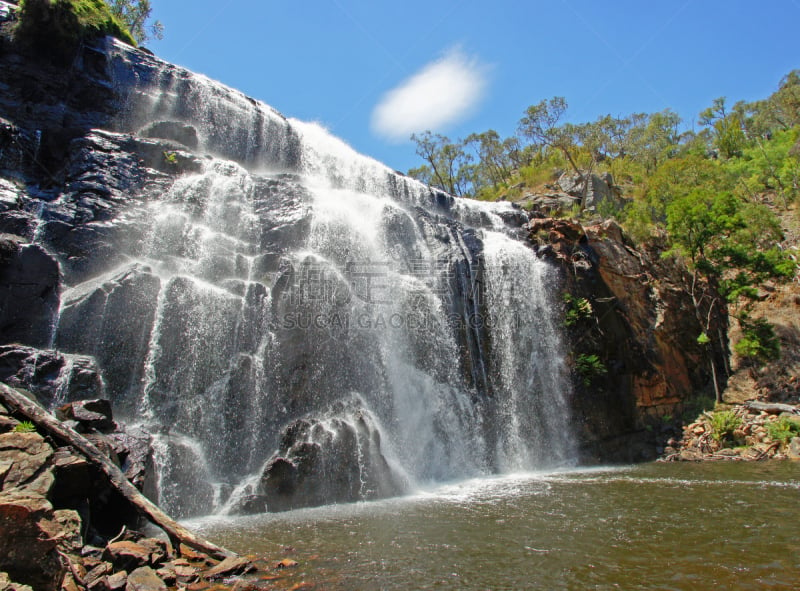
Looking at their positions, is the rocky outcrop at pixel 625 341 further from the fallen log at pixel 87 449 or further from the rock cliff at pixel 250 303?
the fallen log at pixel 87 449

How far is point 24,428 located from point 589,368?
17.5 metres

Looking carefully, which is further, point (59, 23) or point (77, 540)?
point (59, 23)

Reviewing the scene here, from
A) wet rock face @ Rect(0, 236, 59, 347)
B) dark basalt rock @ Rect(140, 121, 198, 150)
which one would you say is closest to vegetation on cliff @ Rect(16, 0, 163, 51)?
dark basalt rock @ Rect(140, 121, 198, 150)

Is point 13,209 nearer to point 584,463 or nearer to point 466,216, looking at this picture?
point 466,216

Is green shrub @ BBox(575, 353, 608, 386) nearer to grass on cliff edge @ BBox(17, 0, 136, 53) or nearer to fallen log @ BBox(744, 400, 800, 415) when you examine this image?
fallen log @ BBox(744, 400, 800, 415)

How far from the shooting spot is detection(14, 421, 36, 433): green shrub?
622 cm

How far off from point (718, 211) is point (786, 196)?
19067mm

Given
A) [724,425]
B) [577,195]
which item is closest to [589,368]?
[724,425]

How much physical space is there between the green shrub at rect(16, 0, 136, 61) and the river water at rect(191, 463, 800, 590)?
1909cm

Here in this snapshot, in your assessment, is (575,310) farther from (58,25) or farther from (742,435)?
(58,25)

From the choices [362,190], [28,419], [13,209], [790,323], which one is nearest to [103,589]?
[28,419]

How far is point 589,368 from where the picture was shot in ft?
61.2

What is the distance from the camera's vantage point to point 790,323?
2206 cm

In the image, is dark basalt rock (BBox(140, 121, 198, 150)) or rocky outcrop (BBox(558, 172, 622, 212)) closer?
dark basalt rock (BBox(140, 121, 198, 150))
